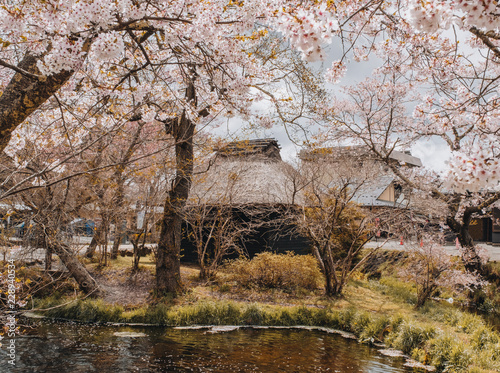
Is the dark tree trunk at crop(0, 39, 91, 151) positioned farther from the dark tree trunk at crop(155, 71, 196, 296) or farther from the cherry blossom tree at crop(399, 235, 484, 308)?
the cherry blossom tree at crop(399, 235, 484, 308)

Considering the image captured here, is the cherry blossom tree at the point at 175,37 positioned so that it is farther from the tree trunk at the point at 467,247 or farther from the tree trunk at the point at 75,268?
the tree trunk at the point at 467,247

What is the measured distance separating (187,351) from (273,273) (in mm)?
4500

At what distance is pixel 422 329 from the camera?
673cm

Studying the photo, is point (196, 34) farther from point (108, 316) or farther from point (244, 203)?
point (244, 203)

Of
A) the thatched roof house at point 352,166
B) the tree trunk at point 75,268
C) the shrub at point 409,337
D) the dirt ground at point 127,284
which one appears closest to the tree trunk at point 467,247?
the thatched roof house at point 352,166

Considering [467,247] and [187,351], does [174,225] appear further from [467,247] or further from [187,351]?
[467,247]

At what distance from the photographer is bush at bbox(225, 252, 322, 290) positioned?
10.4 m

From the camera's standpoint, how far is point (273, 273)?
34.3ft

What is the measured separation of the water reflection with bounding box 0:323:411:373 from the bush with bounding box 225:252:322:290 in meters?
2.75

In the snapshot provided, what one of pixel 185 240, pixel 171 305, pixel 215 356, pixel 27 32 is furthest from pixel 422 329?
pixel 185 240

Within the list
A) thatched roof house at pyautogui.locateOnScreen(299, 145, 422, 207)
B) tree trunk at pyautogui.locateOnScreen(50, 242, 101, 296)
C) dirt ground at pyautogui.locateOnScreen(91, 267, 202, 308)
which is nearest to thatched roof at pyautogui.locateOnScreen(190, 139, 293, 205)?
thatched roof house at pyautogui.locateOnScreen(299, 145, 422, 207)

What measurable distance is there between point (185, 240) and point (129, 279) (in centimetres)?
422

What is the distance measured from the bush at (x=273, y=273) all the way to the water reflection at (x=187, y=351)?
275 centimetres

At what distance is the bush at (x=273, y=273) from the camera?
10.4 m
